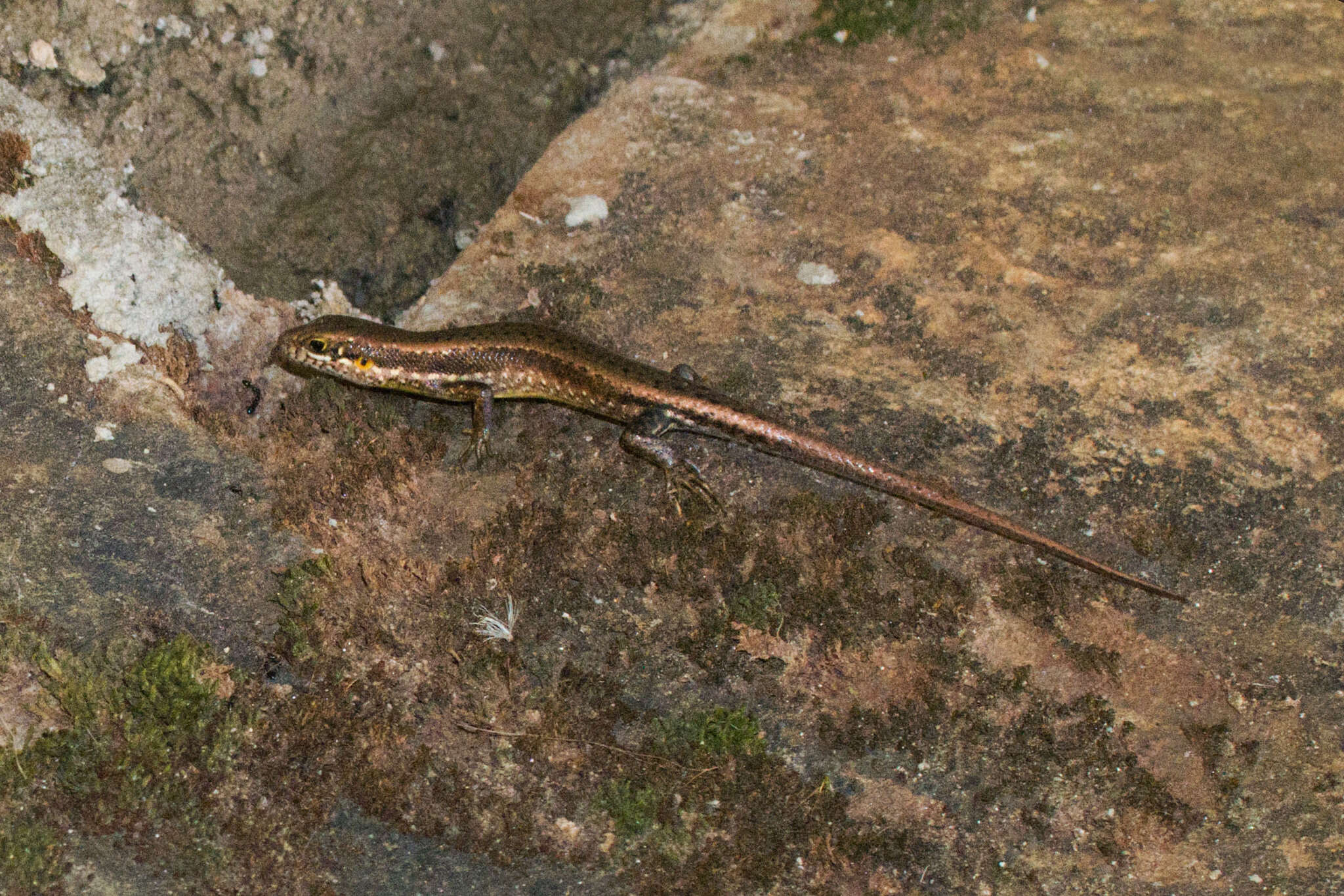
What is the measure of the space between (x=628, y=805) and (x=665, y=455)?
86.5 inches

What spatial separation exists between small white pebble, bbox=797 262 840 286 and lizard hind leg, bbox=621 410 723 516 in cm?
157

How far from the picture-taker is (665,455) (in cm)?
607

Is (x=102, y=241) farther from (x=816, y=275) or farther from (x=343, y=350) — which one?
(x=816, y=275)

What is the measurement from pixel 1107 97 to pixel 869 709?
213 inches

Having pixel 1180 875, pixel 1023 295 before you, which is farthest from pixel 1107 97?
pixel 1180 875

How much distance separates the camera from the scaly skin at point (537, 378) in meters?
6.09

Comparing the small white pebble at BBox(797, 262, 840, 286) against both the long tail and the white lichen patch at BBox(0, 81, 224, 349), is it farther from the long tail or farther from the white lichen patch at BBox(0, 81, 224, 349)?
the white lichen patch at BBox(0, 81, 224, 349)

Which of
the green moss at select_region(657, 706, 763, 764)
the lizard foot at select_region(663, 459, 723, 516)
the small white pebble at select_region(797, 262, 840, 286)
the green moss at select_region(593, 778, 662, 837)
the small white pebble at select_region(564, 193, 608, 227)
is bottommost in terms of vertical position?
the green moss at select_region(593, 778, 662, 837)

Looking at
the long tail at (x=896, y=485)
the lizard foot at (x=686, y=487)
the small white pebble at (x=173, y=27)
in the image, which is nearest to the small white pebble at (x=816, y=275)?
the long tail at (x=896, y=485)

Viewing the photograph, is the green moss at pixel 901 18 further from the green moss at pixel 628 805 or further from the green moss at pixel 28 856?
the green moss at pixel 28 856

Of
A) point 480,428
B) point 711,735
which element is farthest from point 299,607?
point 711,735

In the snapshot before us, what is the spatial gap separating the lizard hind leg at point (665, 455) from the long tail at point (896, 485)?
38 centimetres

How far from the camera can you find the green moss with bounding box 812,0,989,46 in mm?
7855

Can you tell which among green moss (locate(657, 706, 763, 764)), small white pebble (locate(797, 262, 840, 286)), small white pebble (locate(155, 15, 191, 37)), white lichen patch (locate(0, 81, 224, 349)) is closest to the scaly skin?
white lichen patch (locate(0, 81, 224, 349))
